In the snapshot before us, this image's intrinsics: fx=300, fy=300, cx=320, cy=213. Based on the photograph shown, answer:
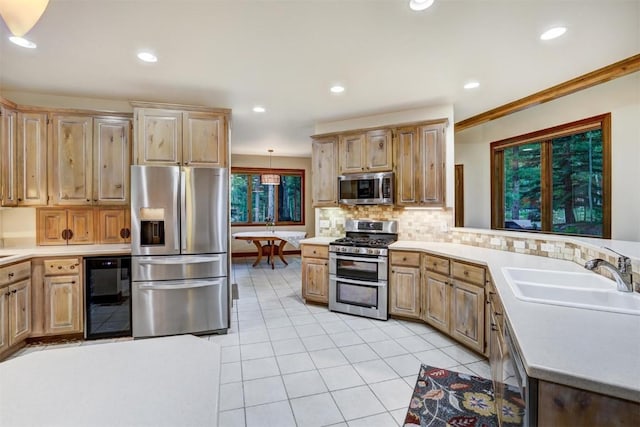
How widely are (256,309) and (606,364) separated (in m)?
3.62

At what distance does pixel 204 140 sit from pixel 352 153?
189 cm

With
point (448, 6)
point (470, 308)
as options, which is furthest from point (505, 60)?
point (470, 308)

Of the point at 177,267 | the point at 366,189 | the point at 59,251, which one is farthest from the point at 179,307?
the point at 366,189

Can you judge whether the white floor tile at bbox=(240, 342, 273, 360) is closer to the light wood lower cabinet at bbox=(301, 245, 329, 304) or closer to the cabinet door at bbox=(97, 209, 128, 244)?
the light wood lower cabinet at bbox=(301, 245, 329, 304)

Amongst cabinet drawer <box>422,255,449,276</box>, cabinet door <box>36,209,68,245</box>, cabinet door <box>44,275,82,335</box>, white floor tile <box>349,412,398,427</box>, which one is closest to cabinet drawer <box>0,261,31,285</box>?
cabinet door <box>44,275,82,335</box>

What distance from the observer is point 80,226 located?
11.1ft

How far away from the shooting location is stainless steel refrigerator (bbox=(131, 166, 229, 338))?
3.03 meters

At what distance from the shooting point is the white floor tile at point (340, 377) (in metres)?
2.30

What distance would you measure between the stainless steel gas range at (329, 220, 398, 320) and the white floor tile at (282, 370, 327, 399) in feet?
4.36

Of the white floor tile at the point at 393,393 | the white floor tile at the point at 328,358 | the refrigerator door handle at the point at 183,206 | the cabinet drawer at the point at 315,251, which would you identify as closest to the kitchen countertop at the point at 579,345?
the white floor tile at the point at 393,393

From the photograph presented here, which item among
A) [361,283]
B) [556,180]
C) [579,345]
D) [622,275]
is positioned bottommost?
[361,283]

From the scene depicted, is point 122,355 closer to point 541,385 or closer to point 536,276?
point 541,385

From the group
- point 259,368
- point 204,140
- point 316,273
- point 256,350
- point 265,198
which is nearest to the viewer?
point 259,368

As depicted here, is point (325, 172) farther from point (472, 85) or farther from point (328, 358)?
point (328, 358)
